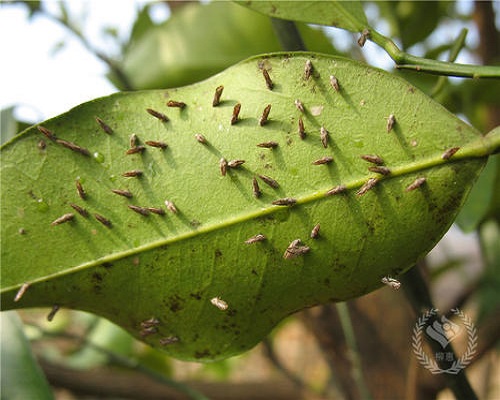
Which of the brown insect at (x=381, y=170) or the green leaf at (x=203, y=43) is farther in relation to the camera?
the green leaf at (x=203, y=43)

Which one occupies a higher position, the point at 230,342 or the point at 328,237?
the point at 328,237

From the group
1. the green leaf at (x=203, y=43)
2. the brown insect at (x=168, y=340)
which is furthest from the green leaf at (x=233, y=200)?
the green leaf at (x=203, y=43)

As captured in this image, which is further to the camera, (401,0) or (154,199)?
(401,0)

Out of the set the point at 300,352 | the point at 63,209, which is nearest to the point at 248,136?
the point at 63,209

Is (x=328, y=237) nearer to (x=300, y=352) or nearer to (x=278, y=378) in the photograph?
(x=278, y=378)

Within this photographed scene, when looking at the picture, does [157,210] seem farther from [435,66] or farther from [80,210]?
[435,66]

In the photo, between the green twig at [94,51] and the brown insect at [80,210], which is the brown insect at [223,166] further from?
the green twig at [94,51]
